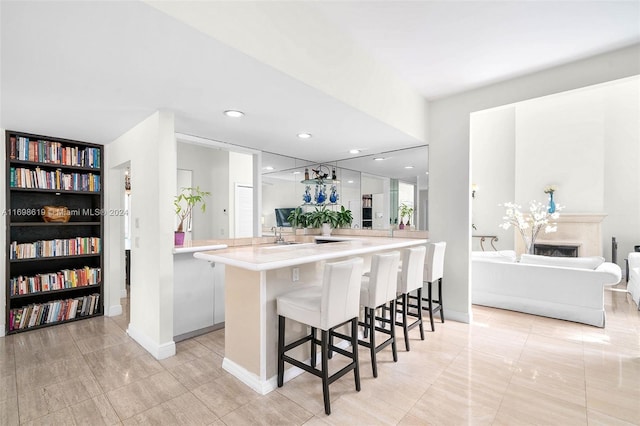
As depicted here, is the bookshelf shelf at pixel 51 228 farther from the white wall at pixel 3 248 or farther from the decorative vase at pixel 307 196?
the decorative vase at pixel 307 196

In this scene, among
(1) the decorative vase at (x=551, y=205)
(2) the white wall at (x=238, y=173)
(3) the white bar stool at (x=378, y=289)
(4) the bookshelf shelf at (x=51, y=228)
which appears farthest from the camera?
(1) the decorative vase at (x=551, y=205)

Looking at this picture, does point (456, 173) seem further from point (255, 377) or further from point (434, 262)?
point (255, 377)

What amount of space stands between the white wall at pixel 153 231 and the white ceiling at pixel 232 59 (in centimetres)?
23

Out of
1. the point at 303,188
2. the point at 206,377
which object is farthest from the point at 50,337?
the point at 303,188

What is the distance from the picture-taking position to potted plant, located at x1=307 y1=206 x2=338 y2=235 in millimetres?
4996

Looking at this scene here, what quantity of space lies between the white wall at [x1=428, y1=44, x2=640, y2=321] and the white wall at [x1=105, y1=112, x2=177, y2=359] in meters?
3.05

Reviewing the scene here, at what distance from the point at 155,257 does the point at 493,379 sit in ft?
9.92

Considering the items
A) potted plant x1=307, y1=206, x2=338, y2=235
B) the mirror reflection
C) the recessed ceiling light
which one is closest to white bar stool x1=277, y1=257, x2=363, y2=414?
the recessed ceiling light

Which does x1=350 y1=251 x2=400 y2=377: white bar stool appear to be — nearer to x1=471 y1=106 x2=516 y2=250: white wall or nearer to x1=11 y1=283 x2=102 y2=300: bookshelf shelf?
x1=11 y1=283 x2=102 y2=300: bookshelf shelf

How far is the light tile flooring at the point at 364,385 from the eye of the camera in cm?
192

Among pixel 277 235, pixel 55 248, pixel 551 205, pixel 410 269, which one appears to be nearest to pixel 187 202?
pixel 277 235

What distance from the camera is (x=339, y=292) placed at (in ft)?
6.60

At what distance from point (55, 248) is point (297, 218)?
3.15 meters

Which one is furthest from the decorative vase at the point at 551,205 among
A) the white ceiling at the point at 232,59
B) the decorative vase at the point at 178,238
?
the decorative vase at the point at 178,238
